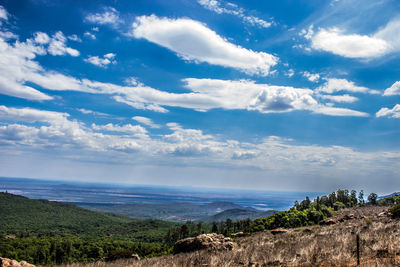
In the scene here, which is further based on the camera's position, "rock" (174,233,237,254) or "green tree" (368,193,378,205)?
"green tree" (368,193,378,205)

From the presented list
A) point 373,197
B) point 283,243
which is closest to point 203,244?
point 283,243

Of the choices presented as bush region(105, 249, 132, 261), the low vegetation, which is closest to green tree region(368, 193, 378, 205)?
the low vegetation

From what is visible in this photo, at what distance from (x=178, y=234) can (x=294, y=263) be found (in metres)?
112

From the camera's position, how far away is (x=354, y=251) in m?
10.7

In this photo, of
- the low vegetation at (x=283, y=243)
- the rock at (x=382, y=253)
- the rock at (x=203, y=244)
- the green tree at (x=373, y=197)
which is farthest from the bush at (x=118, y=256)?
the green tree at (x=373, y=197)

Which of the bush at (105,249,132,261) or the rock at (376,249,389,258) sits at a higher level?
the rock at (376,249,389,258)

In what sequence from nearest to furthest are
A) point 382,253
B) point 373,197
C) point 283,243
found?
1. point 382,253
2. point 283,243
3. point 373,197

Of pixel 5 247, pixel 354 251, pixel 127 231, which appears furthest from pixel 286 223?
pixel 127 231

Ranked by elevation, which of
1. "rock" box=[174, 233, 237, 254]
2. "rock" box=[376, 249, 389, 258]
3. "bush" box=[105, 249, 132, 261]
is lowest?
"bush" box=[105, 249, 132, 261]

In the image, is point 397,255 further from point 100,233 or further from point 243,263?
point 100,233

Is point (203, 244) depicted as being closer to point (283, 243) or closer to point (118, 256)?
point (283, 243)

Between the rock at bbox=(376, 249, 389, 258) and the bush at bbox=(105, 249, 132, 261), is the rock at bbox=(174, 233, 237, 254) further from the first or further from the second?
the rock at bbox=(376, 249, 389, 258)

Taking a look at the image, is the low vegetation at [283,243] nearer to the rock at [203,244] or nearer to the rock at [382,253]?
the rock at [382,253]

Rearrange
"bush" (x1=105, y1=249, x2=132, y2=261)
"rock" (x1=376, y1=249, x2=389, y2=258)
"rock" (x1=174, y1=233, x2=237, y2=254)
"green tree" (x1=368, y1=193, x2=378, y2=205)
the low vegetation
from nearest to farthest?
"rock" (x1=376, y1=249, x2=389, y2=258), the low vegetation, "rock" (x1=174, y1=233, x2=237, y2=254), "bush" (x1=105, y1=249, x2=132, y2=261), "green tree" (x1=368, y1=193, x2=378, y2=205)
